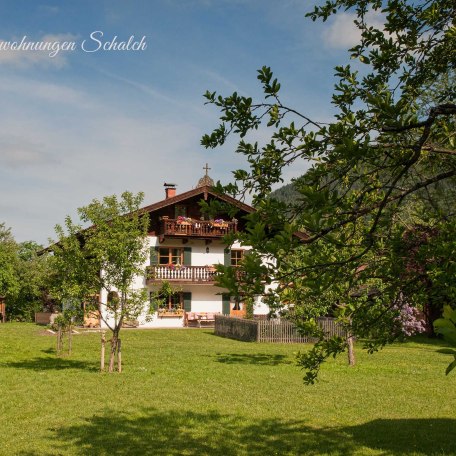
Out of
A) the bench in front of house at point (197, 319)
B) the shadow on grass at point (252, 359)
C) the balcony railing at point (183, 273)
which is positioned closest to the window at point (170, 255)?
the balcony railing at point (183, 273)

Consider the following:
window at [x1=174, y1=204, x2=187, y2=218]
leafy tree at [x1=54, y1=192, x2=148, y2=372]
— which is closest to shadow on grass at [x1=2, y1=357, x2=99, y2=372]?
leafy tree at [x1=54, y1=192, x2=148, y2=372]

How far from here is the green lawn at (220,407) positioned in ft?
33.0

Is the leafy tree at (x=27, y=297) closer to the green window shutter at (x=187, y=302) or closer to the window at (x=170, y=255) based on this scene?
the window at (x=170, y=255)

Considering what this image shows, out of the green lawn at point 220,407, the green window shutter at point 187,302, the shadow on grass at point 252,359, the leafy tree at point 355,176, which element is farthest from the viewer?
the green window shutter at point 187,302

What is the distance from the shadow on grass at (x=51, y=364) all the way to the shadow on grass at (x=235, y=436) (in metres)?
7.29

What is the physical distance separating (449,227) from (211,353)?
19.9 meters

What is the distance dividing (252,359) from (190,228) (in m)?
18.1

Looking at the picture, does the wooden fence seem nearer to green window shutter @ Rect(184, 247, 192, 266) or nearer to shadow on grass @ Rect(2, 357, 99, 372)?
green window shutter @ Rect(184, 247, 192, 266)

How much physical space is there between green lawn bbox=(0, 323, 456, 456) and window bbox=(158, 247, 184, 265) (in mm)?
17498

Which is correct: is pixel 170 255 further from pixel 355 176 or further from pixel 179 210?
pixel 355 176

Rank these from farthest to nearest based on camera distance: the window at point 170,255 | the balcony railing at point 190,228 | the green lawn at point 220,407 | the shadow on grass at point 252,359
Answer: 1. the window at point 170,255
2. the balcony railing at point 190,228
3. the shadow on grass at point 252,359
4. the green lawn at point 220,407

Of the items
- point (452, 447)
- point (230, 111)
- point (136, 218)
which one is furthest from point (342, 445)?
point (136, 218)

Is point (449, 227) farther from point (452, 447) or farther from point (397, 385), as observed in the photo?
point (397, 385)

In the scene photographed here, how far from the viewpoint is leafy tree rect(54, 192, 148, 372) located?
17672mm
